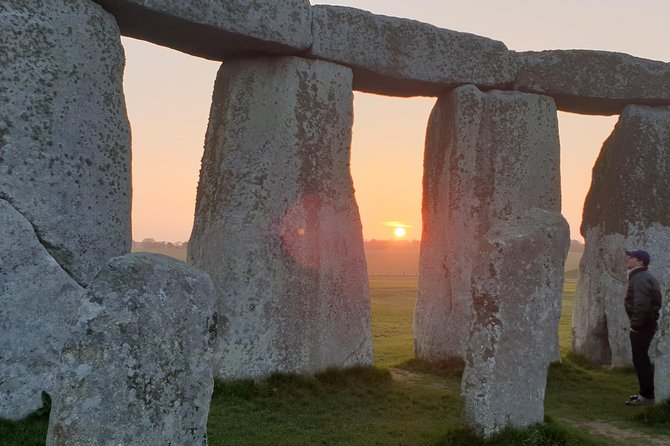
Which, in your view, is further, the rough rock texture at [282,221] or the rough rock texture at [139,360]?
the rough rock texture at [282,221]

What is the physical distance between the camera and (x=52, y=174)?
7301mm

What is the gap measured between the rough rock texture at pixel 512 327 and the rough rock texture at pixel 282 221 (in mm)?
3434

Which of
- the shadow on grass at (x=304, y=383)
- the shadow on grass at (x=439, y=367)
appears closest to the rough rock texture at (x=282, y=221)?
the shadow on grass at (x=304, y=383)

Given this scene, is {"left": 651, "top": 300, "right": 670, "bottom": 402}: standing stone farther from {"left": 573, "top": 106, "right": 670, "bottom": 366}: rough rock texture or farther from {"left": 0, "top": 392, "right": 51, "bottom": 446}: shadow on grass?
{"left": 0, "top": 392, "right": 51, "bottom": 446}: shadow on grass

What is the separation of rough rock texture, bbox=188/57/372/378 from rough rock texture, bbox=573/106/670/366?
4640mm

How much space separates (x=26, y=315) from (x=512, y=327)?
4.78 metres

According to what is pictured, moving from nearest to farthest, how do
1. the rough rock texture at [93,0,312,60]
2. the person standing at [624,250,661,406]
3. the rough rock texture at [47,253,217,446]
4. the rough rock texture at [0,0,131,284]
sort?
the rough rock texture at [47,253,217,446]
the rough rock texture at [0,0,131,284]
the rough rock texture at [93,0,312,60]
the person standing at [624,250,661,406]

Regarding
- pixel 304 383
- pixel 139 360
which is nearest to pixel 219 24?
pixel 304 383

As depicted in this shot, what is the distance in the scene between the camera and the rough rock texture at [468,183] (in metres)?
11.2

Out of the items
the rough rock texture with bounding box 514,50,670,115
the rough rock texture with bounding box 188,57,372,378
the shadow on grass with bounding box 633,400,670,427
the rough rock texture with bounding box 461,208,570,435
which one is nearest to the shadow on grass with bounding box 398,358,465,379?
the rough rock texture with bounding box 188,57,372,378

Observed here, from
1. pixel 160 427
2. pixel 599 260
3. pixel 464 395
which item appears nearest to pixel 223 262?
pixel 464 395

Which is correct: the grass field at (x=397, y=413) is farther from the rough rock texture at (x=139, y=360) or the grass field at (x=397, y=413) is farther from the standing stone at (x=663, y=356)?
the rough rock texture at (x=139, y=360)

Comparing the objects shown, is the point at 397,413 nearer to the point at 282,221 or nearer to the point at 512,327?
the point at 512,327

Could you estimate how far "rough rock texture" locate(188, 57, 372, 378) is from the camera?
911cm
